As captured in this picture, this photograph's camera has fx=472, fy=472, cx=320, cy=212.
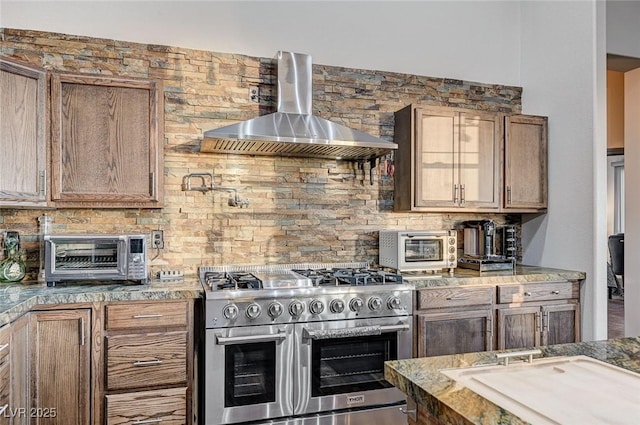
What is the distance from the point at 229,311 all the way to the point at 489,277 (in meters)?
1.75

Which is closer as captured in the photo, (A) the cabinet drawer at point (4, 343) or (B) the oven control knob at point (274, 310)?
(A) the cabinet drawer at point (4, 343)

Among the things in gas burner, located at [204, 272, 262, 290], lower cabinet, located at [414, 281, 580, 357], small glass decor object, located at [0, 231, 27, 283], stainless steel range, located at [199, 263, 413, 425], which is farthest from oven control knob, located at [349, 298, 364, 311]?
small glass decor object, located at [0, 231, 27, 283]

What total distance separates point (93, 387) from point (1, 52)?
2083mm

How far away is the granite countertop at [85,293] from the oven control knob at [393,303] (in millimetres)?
1124

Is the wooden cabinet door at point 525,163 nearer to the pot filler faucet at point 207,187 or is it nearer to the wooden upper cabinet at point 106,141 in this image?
the pot filler faucet at point 207,187

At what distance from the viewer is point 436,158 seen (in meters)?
3.45

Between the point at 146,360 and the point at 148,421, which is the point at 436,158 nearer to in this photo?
the point at 146,360

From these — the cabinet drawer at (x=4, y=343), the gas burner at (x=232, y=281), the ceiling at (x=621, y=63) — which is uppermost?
the ceiling at (x=621, y=63)

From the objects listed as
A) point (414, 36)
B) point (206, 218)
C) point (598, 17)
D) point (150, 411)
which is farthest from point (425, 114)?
point (150, 411)

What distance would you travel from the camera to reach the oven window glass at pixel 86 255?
269 cm

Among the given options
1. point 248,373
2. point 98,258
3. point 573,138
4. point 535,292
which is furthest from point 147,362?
point 573,138

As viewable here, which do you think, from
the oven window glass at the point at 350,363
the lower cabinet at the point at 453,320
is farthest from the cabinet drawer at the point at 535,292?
the oven window glass at the point at 350,363

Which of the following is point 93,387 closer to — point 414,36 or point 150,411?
point 150,411

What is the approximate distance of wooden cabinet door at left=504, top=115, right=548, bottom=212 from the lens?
3656 millimetres
